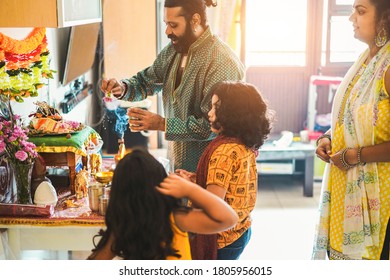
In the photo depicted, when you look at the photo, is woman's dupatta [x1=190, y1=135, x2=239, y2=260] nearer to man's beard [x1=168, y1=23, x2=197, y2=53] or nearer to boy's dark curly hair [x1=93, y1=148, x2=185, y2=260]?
boy's dark curly hair [x1=93, y1=148, x2=185, y2=260]

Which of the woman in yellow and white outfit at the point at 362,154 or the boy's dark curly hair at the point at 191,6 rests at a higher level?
the boy's dark curly hair at the point at 191,6

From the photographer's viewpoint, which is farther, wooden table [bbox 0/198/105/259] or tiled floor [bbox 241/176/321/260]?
tiled floor [bbox 241/176/321/260]

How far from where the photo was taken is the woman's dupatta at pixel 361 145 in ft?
4.25

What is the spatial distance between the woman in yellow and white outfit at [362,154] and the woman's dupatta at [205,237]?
9.9 inches

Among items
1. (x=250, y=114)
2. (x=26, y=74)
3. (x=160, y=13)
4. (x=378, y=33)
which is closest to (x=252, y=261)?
(x=250, y=114)

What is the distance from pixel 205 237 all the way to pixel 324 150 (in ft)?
1.12

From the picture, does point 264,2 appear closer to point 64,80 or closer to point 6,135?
point 64,80

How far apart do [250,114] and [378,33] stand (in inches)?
12.0

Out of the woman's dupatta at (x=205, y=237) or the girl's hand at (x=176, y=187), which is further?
the woman's dupatta at (x=205, y=237)

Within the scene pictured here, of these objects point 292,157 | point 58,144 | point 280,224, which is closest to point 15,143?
point 58,144

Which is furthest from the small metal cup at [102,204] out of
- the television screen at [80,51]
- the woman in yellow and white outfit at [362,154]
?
the television screen at [80,51]

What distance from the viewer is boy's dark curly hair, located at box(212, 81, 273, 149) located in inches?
49.8

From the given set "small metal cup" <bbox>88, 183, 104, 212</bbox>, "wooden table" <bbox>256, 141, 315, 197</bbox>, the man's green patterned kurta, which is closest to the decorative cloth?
"small metal cup" <bbox>88, 183, 104, 212</bbox>

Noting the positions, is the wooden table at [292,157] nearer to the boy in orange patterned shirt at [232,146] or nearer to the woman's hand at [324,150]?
the woman's hand at [324,150]
